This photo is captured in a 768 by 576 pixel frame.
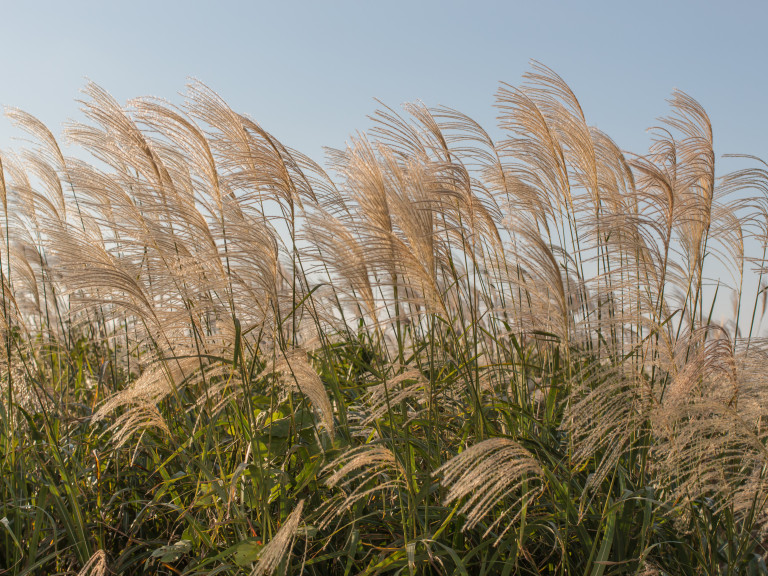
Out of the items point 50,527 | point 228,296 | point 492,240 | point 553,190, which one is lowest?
point 50,527

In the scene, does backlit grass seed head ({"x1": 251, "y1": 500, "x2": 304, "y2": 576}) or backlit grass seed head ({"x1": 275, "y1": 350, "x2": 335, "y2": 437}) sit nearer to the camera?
backlit grass seed head ({"x1": 251, "y1": 500, "x2": 304, "y2": 576})

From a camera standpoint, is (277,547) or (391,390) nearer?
(277,547)

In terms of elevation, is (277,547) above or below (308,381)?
below

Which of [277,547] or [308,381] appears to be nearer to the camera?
[277,547]

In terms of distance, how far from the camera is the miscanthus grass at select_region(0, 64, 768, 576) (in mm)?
2004

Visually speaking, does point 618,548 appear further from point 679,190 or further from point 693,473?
point 679,190

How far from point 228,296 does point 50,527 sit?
1329 mm

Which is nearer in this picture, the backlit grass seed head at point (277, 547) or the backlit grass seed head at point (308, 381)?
the backlit grass seed head at point (277, 547)

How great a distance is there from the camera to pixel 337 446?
2.27 m

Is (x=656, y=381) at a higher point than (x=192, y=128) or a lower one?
lower

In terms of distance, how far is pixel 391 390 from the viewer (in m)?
2.56

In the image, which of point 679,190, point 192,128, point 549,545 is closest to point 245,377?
point 192,128

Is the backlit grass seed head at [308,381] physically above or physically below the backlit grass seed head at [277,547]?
above

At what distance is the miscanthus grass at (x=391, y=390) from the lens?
200 centimetres
